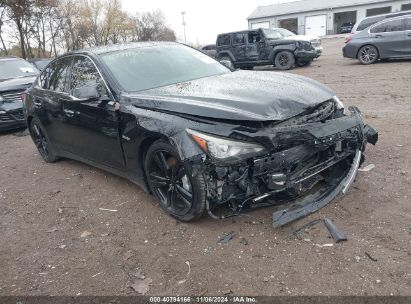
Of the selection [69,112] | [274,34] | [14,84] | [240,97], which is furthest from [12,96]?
[274,34]

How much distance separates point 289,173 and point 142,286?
1.50 metres

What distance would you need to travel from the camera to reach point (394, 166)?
4406 mm

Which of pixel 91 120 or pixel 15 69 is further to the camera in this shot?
pixel 15 69

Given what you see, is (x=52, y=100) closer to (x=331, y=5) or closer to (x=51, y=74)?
(x=51, y=74)

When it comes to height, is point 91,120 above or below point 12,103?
above

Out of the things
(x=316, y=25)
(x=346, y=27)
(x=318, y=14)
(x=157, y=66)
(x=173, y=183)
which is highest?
(x=318, y=14)

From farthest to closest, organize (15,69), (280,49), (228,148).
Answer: (280,49) → (15,69) → (228,148)

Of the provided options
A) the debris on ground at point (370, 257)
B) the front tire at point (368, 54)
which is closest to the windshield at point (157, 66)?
the debris on ground at point (370, 257)

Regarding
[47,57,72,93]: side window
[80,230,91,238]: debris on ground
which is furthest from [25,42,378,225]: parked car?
[80,230,91,238]: debris on ground

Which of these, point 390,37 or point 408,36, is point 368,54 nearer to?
point 390,37

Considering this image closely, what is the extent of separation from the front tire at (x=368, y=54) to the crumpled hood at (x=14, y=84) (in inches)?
433

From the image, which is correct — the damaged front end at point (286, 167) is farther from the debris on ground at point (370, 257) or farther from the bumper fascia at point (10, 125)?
the bumper fascia at point (10, 125)

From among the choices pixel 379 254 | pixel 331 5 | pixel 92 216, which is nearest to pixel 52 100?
pixel 92 216

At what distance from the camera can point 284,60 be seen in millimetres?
15453
